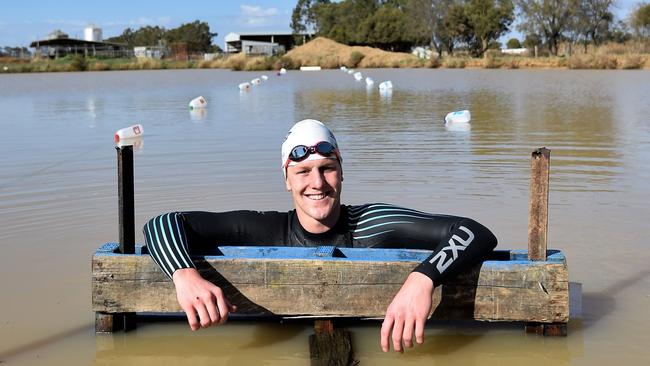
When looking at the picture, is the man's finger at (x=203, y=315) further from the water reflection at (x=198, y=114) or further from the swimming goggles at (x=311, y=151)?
the water reflection at (x=198, y=114)

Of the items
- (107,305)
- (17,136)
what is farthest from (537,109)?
(107,305)

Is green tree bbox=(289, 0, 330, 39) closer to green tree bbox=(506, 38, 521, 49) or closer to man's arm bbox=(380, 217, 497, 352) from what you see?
green tree bbox=(506, 38, 521, 49)

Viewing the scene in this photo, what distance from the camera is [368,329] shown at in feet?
14.8

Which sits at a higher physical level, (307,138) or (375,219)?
(307,138)

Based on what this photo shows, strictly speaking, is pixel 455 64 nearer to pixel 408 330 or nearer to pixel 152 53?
pixel 152 53

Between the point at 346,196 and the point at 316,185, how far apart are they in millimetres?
5123

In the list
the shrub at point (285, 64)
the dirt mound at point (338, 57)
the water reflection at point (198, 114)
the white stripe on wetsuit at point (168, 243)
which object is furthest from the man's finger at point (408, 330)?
the dirt mound at point (338, 57)

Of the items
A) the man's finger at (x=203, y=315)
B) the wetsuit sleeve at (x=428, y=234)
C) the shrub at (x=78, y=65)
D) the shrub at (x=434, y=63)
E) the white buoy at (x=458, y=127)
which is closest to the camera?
the man's finger at (x=203, y=315)

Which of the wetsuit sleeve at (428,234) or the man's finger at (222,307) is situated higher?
the wetsuit sleeve at (428,234)

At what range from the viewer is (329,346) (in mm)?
4121

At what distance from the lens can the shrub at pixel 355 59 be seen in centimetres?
7538

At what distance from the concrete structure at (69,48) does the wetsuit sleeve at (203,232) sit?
340ft

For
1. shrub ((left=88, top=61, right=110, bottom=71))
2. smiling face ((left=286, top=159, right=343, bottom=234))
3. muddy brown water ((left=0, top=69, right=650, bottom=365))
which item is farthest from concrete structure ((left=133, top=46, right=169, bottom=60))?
smiling face ((left=286, top=159, right=343, bottom=234))

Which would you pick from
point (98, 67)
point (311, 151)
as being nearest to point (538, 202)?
point (311, 151)
